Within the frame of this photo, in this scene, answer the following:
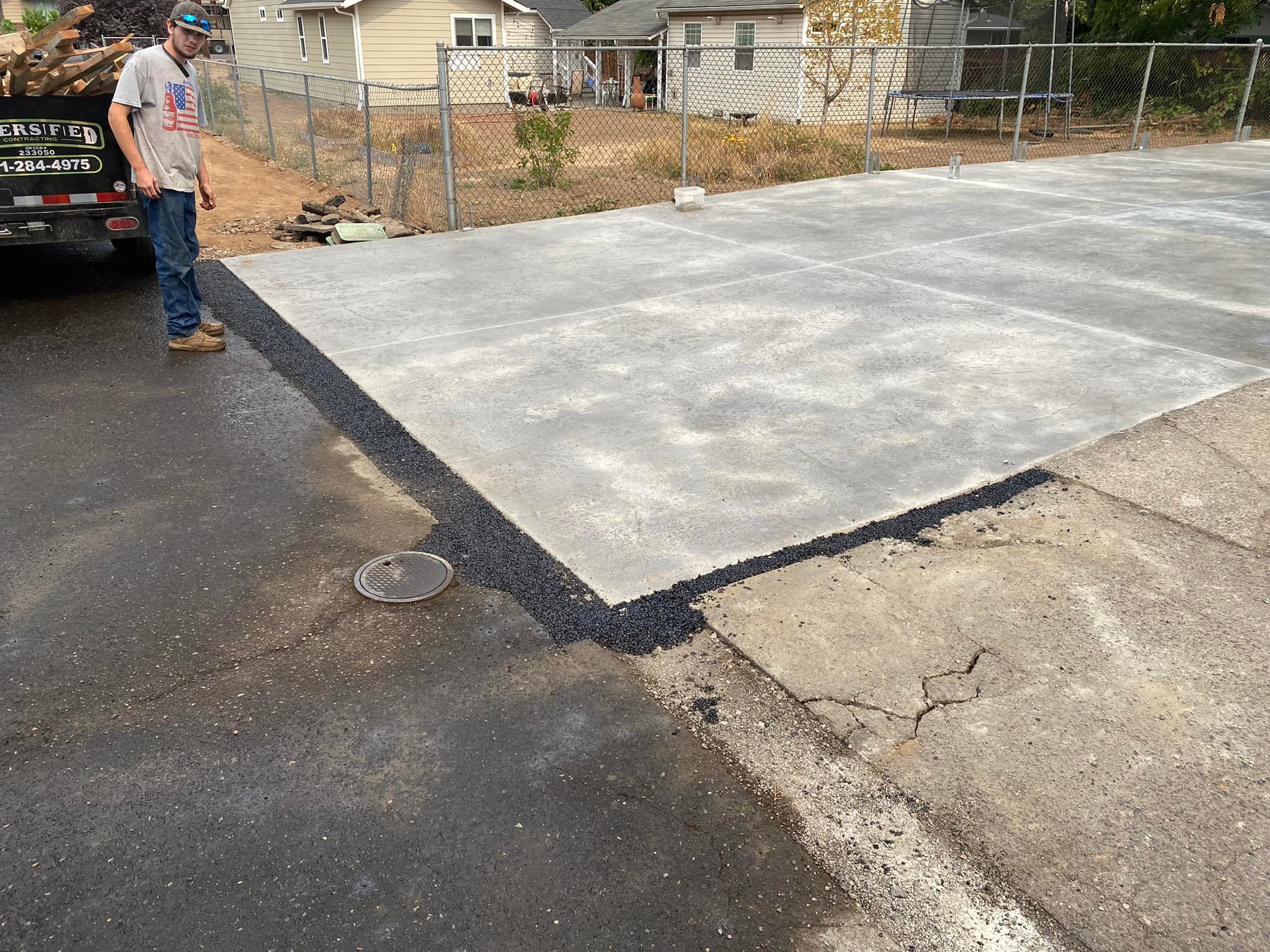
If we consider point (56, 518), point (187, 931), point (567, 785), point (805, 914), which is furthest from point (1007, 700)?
point (56, 518)

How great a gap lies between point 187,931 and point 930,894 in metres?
1.85

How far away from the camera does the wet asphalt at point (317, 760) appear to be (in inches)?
92.6

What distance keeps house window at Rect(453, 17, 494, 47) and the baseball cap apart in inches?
1048

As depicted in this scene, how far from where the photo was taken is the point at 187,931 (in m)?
2.29

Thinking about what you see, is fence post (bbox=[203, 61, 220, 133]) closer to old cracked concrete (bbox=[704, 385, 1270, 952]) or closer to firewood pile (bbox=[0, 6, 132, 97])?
firewood pile (bbox=[0, 6, 132, 97])

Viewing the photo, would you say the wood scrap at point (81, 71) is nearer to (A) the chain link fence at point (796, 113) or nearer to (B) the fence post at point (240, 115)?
(A) the chain link fence at point (796, 113)

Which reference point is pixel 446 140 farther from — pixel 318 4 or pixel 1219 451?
pixel 318 4

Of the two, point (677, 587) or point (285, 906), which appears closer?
point (285, 906)

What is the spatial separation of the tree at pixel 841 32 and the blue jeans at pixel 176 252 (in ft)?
63.6

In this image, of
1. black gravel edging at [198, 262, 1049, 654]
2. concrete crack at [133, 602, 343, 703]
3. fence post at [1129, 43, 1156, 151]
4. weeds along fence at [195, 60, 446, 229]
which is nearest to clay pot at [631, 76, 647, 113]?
weeds along fence at [195, 60, 446, 229]

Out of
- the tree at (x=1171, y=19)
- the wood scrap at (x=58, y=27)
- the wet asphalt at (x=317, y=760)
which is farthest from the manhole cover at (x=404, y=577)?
the tree at (x=1171, y=19)

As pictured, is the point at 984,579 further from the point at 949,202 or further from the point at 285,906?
the point at 949,202

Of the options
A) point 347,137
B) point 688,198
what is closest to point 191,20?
point 688,198

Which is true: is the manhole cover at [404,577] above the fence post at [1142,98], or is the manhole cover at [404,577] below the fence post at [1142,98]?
below
